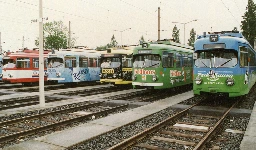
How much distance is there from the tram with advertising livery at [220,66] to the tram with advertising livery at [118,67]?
311 inches

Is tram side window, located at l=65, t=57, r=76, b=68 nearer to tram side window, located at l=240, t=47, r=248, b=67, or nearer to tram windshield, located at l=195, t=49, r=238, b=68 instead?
tram windshield, located at l=195, t=49, r=238, b=68

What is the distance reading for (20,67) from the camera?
77.4ft

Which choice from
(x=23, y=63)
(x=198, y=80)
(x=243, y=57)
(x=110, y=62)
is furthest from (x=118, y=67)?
(x=243, y=57)

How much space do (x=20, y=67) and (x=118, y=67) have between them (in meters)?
9.18

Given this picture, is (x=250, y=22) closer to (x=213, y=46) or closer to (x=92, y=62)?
(x=92, y=62)

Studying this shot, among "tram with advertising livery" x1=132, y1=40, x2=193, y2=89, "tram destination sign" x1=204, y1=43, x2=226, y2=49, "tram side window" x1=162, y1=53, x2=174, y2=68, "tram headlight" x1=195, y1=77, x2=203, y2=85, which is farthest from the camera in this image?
"tram side window" x1=162, y1=53, x2=174, y2=68

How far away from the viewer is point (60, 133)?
308 inches

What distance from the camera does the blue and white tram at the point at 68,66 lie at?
22.5m

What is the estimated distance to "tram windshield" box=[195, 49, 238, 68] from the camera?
39.5 ft

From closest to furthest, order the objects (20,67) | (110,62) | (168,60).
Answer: (168,60) < (110,62) < (20,67)

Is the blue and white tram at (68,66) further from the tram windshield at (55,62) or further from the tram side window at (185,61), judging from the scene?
the tram side window at (185,61)

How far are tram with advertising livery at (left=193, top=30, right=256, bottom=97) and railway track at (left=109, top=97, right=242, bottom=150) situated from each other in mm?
2159

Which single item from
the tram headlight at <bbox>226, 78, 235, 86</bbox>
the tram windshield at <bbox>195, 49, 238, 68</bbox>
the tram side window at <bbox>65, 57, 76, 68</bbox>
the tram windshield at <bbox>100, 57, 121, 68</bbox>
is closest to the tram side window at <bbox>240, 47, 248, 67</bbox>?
the tram windshield at <bbox>195, 49, 238, 68</bbox>

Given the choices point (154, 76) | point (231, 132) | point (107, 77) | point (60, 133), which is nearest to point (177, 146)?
point (231, 132)
